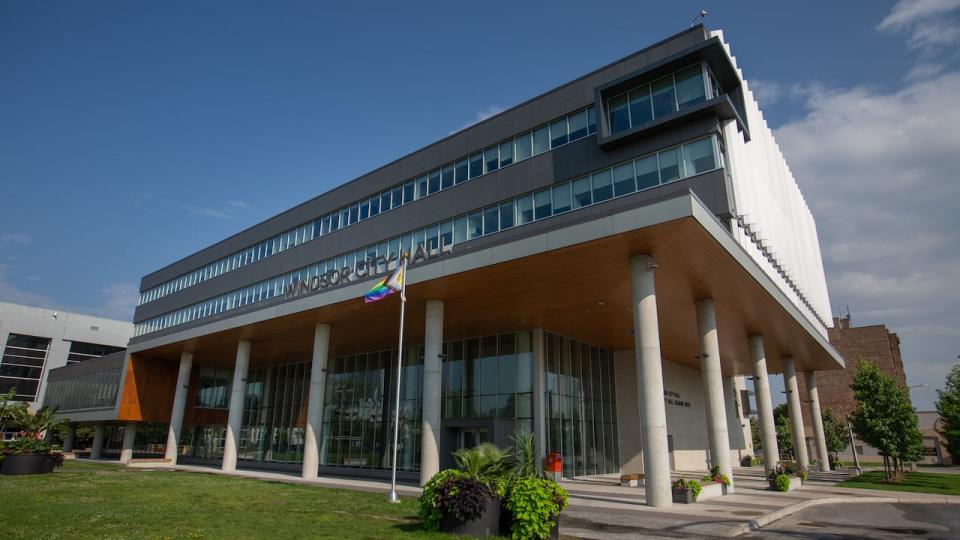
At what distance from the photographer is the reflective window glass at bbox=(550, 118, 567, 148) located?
92.4ft

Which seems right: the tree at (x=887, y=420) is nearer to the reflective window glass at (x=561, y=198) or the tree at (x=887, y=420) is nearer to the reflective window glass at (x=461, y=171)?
the reflective window glass at (x=561, y=198)

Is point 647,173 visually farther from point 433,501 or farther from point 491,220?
point 433,501

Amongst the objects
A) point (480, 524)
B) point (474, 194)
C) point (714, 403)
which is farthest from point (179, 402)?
point (480, 524)

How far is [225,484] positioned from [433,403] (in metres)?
9.46

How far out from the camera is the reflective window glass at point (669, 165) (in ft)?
78.1

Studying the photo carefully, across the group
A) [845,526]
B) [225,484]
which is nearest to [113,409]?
[225,484]

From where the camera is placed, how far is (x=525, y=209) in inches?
1128

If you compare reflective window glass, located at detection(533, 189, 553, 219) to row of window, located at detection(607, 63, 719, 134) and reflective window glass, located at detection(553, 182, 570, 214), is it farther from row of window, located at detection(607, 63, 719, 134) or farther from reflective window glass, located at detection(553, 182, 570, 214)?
row of window, located at detection(607, 63, 719, 134)

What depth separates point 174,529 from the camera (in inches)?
455

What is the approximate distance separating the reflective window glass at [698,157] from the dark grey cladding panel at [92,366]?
153 feet

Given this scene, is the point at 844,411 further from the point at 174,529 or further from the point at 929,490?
the point at 174,529

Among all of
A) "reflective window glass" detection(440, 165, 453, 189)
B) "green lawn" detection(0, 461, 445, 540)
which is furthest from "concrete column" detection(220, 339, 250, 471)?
"reflective window glass" detection(440, 165, 453, 189)

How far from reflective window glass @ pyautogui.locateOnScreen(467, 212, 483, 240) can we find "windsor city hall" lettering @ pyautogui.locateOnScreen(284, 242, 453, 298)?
1545 millimetres

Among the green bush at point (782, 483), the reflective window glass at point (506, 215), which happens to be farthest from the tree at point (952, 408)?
the reflective window glass at point (506, 215)
